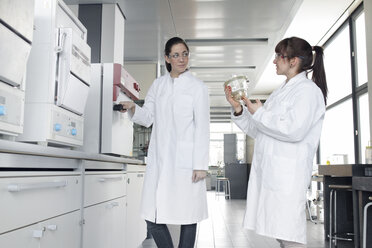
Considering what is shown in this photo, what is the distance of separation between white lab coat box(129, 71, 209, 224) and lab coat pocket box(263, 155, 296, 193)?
0.44 metres

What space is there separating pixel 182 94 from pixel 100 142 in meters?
0.67

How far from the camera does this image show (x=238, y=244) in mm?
3709

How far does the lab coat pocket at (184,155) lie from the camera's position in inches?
75.1

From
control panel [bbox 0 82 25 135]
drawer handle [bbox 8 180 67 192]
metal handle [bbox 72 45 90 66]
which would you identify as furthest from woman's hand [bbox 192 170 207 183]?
control panel [bbox 0 82 25 135]

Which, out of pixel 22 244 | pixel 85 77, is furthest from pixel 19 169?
pixel 85 77

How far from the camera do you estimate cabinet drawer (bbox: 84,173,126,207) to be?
1.83 metres

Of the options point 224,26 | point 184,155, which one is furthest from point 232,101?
point 224,26

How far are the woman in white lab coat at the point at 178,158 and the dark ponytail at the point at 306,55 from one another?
0.53m

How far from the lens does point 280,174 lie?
1.50 m

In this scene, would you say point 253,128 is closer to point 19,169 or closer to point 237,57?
point 19,169

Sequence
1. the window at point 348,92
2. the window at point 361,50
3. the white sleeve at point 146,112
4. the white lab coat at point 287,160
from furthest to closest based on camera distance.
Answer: the window at point 348,92 → the window at point 361,50 → the white sleeve at point 146,112 → the white lab coat at point 287,160

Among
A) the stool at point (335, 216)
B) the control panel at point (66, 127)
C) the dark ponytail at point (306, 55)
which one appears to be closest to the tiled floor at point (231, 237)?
the stool at point (335, 216)

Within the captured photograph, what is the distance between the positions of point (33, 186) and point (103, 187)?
846mm

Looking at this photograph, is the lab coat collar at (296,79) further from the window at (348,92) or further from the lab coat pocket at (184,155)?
the window at (348,92)
